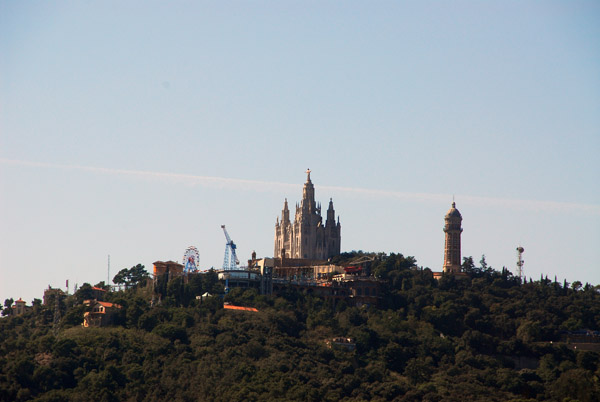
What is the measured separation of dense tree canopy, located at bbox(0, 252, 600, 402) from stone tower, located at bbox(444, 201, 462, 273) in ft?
19.3

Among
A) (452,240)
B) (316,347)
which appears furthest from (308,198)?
(316,347)

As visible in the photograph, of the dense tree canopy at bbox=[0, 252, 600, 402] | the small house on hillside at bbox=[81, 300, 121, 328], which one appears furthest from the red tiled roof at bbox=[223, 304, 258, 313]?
the small house on hillside at bbox=[81, 300, 121, 328]

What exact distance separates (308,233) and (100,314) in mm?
58259

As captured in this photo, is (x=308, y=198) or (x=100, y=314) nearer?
(x=100, y=314)

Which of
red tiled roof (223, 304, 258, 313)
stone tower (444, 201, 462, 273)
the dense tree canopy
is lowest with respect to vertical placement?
the dense tree canopy

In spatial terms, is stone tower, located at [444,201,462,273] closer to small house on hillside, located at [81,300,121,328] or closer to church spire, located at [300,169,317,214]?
church spire, located at [300,169,317,214]

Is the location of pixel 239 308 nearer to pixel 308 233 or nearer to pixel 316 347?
pixel 316 347

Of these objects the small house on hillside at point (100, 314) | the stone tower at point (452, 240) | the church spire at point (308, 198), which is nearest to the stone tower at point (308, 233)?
the church spire at point (308, 198)

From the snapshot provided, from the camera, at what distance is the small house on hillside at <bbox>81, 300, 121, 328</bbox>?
141 metres

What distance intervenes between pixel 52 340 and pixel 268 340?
24838 millimetres

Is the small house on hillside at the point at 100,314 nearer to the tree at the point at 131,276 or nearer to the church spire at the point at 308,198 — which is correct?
the tree at the point at 131,276

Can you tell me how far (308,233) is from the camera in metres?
193

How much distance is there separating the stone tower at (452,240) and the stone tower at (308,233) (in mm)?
26172

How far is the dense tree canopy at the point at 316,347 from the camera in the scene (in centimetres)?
12256
